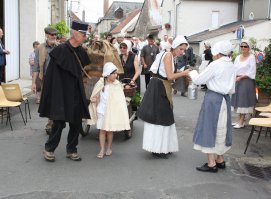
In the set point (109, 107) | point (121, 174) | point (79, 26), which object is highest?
point (79, 26)

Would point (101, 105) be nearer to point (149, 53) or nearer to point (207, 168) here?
point (207, 168)

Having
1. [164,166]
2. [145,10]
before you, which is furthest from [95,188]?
[145,10]

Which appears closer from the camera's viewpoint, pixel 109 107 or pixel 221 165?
pixel 221 165

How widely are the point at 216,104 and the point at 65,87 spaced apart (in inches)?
85.5

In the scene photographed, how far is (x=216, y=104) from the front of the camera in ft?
18.2

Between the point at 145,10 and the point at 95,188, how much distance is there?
47.8 m

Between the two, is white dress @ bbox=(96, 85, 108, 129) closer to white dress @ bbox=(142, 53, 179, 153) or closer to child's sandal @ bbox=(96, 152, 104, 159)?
child's sandal @ bbox=(96, 152, 104, 159)

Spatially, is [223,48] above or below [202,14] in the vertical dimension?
below

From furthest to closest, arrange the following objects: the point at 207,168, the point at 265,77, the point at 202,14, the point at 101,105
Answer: the point at 202,14 → the point at 265,77 → the point at 101,105 → the point at 207,168

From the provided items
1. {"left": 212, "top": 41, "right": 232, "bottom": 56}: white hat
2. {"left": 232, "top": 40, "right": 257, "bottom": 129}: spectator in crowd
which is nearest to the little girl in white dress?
{"left": 212, "top": 41, "right": 232, "bottom": 56}: white hat

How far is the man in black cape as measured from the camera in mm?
5770

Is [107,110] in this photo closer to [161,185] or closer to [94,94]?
[94,94]

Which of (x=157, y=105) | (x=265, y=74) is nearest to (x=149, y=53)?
(x=265, y=74)

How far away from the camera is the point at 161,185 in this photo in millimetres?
5176
